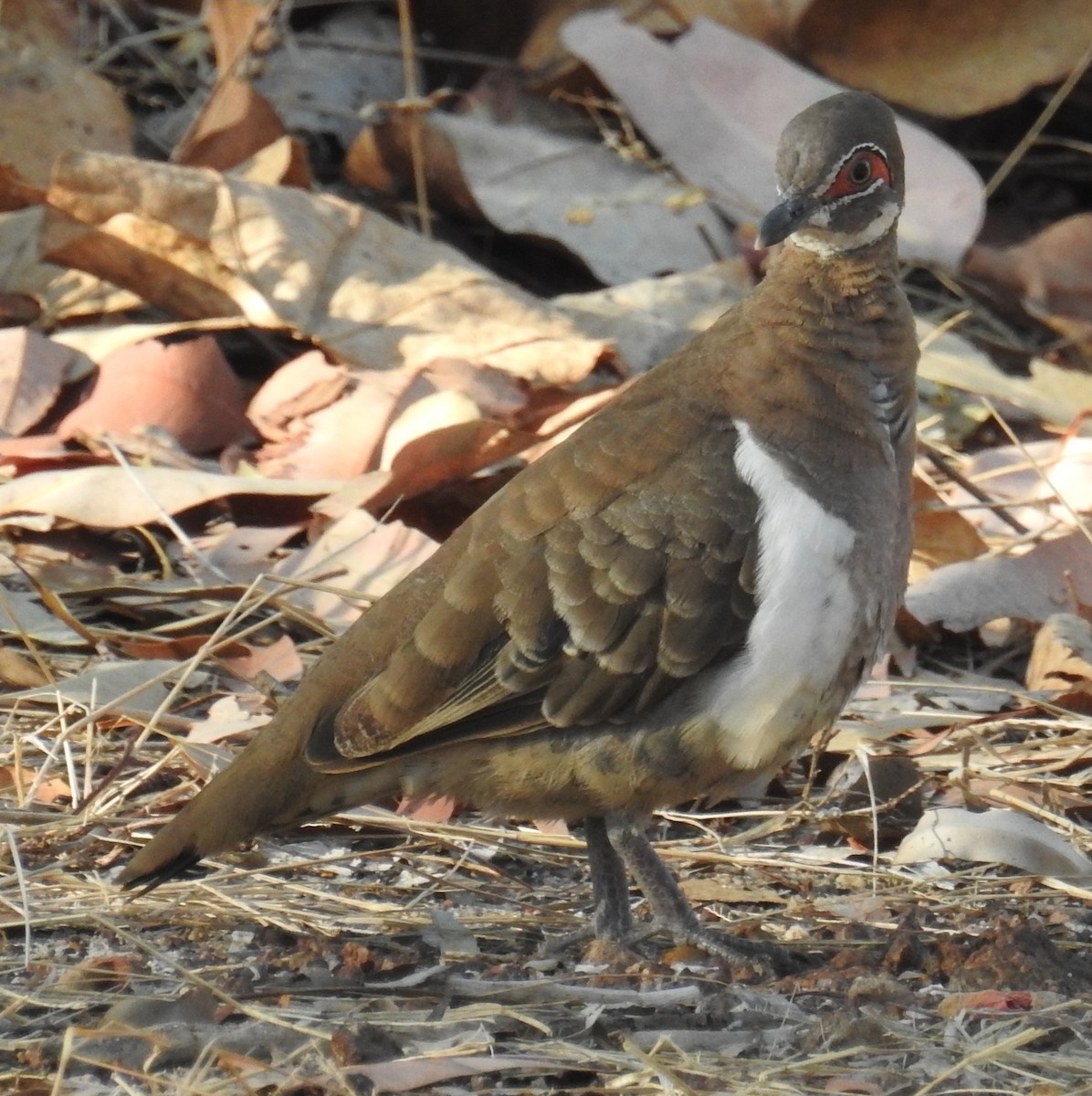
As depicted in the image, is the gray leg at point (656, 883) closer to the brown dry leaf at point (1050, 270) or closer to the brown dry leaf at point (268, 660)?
the brown dry leaf at point (268, 660)

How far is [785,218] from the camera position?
358 cm

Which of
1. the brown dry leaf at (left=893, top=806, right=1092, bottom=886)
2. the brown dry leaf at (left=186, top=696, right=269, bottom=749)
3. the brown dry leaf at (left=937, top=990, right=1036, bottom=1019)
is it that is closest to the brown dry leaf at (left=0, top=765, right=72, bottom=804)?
the brown dry leaf at (left=186, top=696, right=269, bottom=749)

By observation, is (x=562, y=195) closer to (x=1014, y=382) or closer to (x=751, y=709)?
(x=1014, y=382)

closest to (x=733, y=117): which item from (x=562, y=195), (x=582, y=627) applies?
(x=562, y=195)

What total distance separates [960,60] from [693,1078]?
16.8 feet

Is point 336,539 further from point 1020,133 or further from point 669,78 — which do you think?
point 1020,133

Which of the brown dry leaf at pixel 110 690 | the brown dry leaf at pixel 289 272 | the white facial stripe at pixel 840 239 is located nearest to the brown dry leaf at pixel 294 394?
the brown dry leaf at pixel 289 272

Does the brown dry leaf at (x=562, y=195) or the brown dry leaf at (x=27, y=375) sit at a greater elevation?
the brown dry leaf at (x=562, y=195)

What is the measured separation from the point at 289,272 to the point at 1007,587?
227cm

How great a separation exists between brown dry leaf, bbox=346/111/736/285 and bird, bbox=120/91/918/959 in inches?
118

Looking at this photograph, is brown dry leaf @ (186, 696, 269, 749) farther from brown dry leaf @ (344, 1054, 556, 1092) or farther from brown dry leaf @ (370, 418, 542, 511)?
brown dry leaf @ (344, 1054, 556, 1092)

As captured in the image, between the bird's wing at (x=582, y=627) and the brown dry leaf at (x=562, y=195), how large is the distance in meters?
3.09

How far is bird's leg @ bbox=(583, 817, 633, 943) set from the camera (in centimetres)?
348

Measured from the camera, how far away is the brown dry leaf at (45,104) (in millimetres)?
5988
